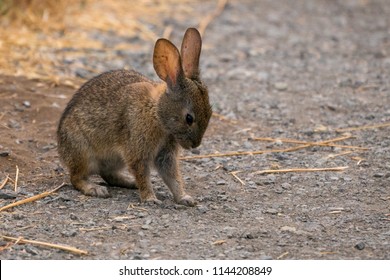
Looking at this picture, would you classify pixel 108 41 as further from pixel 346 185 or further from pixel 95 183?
pixel 346 185

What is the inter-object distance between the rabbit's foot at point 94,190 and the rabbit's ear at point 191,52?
102 cm

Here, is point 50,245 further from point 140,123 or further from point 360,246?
point 360,246

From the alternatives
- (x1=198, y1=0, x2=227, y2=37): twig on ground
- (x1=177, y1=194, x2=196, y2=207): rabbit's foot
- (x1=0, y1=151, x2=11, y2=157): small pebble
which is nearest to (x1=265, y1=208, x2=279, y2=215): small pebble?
(x1=177, y1=194, x2=196, y2=207): rabbit's foot

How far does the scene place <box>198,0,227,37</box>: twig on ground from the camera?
11294mm

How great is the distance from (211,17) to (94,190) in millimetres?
6401

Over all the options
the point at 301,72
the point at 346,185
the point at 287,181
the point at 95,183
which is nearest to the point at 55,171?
the point at 95,183

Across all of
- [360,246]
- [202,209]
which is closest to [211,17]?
[202,209]

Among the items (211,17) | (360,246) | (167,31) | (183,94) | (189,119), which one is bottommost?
(360,246)

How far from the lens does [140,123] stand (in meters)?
5.92

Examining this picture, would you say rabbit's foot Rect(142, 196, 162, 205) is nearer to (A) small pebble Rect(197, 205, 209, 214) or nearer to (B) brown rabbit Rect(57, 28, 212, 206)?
(B) brown rabbit Rect(57, 28, 212, 206)

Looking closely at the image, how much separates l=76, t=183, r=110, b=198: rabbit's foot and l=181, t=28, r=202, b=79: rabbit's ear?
102 centimetres

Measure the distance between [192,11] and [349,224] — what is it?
23.9 feet

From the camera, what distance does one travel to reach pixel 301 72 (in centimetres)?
959

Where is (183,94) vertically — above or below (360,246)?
above
